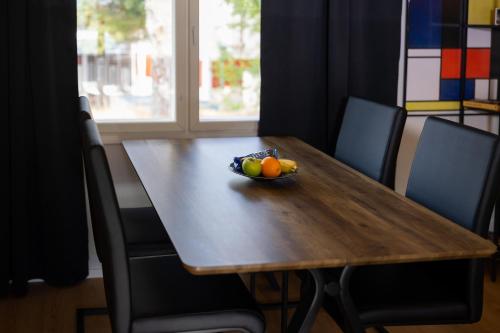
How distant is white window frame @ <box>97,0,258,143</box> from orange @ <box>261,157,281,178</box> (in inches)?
49.2

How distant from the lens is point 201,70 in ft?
13.3

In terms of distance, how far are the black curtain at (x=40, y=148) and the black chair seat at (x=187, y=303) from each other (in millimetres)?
1234

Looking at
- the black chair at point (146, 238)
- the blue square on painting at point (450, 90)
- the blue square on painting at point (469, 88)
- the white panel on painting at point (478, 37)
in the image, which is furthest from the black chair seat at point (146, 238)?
the white panel on painting at point (478, 37)

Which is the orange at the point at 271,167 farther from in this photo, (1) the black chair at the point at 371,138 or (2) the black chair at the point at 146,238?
(2) the black chair at the point at 146,238

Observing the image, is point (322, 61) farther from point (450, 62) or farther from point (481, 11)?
point (481, 11)

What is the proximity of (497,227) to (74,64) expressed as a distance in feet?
7.62

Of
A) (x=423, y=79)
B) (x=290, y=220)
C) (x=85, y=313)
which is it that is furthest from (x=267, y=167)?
(x=423, y=79)

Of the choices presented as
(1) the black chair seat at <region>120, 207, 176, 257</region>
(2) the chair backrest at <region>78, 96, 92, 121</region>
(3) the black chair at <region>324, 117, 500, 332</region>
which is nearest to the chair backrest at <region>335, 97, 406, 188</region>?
(3) the black chair at <region>324, 117, 500, 332</region>

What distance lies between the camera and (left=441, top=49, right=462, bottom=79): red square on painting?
14.1 ft

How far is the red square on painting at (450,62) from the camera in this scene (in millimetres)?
4285

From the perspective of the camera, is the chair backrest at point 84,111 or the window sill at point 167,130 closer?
the chair backrest at point 84,111

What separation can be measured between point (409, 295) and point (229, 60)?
1899mm

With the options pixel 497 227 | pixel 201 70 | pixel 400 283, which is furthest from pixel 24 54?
pixel 497 227

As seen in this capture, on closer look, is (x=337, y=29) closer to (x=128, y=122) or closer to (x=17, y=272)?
(x=128, y=122)
